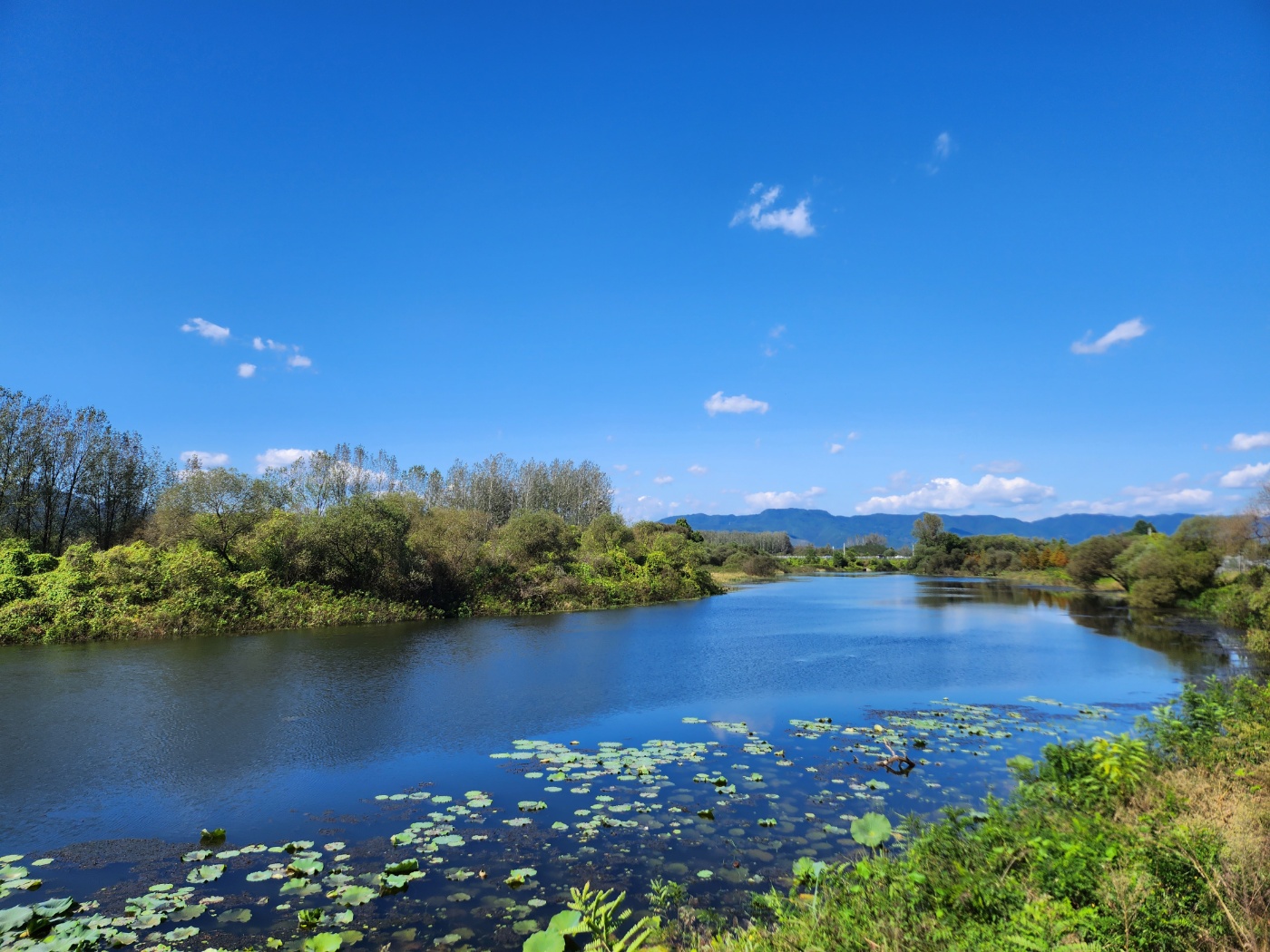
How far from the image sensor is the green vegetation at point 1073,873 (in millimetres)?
4172

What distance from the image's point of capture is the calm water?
727cm

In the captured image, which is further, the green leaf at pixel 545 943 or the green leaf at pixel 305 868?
the green leaf at pixel 305 868

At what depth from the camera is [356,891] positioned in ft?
21.5

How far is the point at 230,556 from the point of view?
29.0m

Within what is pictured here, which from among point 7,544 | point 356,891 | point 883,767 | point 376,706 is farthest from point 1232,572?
Answer: point 7,544

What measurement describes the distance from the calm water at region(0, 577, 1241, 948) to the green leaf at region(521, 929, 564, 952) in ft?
3.03

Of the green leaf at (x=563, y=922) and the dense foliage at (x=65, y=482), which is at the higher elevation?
the dense foliage at (x=65, y=482)

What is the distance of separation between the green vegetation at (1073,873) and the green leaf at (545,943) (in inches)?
42.7

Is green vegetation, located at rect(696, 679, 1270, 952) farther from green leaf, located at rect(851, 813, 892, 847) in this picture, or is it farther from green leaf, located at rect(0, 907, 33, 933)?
green leaf, located at rect(0, 907, 33, 933)

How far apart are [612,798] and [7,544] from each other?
28.4 m

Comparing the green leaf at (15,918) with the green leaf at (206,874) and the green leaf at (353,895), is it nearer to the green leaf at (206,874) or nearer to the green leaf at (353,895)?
the green leaf at (206,874)

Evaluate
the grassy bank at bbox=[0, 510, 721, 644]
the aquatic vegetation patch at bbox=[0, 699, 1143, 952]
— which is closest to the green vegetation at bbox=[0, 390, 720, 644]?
the grassy bank at bbox=[0, 510, 721, 644]

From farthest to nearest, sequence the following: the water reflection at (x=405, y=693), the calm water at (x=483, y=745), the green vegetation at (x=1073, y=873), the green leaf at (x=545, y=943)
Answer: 1. the water reflection at (x=405, y=693)
2. the calm water at (x=483, y=745)
3. the green leaf at (x=545, y=943)
4. the green vegetation at (x=1073, y=873)

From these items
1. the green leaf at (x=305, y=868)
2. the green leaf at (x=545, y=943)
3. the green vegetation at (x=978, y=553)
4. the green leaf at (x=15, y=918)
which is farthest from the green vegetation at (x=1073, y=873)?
the green vegetation at (x=978, y=553)
